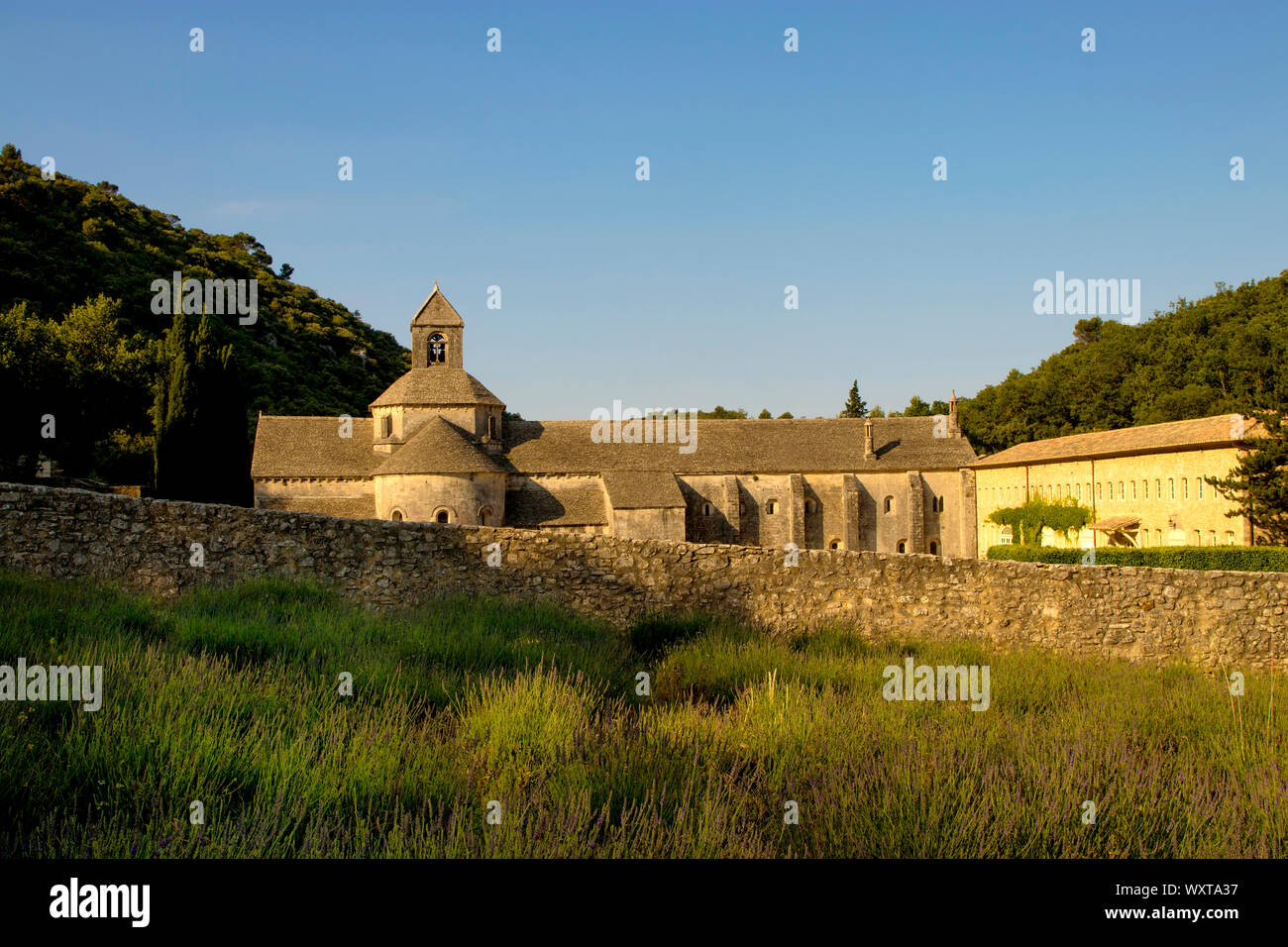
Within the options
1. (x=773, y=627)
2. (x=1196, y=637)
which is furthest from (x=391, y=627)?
(x=1196, y=637)

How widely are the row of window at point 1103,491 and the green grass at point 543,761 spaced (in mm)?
30831

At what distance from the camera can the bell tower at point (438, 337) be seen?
4084cm

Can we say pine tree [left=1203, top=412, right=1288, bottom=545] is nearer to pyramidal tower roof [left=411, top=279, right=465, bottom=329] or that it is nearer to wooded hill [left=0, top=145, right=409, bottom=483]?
pyramidal tower roof [left=411, top=279, right=465, bottom=329]

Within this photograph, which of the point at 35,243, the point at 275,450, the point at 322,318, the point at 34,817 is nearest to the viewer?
the point at 34,817

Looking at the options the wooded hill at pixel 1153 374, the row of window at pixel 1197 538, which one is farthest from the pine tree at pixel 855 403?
the row of window at pixel 1197 538

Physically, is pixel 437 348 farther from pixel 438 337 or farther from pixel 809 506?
pixel 809 506

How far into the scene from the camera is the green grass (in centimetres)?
385

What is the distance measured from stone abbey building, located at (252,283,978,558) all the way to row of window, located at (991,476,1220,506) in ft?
14.5

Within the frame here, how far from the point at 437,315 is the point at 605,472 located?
485 inches

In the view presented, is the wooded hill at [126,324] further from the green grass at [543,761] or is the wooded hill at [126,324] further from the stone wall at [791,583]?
the green grass at [543,761]

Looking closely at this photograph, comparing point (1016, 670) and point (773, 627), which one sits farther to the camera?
point (773, 627)

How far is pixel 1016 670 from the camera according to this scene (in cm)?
980
